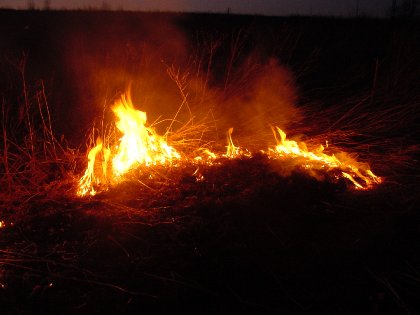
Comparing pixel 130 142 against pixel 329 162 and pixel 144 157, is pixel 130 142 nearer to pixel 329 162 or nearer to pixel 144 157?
pixel 144 157

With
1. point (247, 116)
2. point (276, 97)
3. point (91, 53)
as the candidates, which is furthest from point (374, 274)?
point (91, 53)

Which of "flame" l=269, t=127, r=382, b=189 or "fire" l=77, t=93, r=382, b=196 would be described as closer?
"fire" l=77, t=93, r=382, b=196

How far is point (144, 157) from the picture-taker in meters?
5.07

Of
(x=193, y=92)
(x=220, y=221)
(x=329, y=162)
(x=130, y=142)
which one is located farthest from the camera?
(x=193, y=92)

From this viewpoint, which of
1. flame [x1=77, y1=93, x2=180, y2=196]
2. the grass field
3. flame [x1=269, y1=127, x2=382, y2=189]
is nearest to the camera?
the grass field

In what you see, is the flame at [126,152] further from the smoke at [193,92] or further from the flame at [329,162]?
the flame at [329,162]

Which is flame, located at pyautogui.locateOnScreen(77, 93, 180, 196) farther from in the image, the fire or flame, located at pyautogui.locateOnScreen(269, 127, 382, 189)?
flame, located at pyautogui.locateOnScreen(269, 127, 382, 189)

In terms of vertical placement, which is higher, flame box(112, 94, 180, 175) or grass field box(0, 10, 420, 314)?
flame box(112, 94, 180, 175)

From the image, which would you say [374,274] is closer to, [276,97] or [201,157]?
[201,157]

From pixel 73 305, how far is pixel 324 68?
31.8ft

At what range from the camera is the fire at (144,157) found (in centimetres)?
473

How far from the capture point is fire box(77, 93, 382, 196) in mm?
4735

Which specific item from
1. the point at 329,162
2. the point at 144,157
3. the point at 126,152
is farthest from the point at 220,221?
the point at 329,162

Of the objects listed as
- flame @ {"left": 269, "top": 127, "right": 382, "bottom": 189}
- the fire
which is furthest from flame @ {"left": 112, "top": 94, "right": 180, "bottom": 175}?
flame @ {"left": 269, "top": 127, "right": 382, "bottom": 189}
